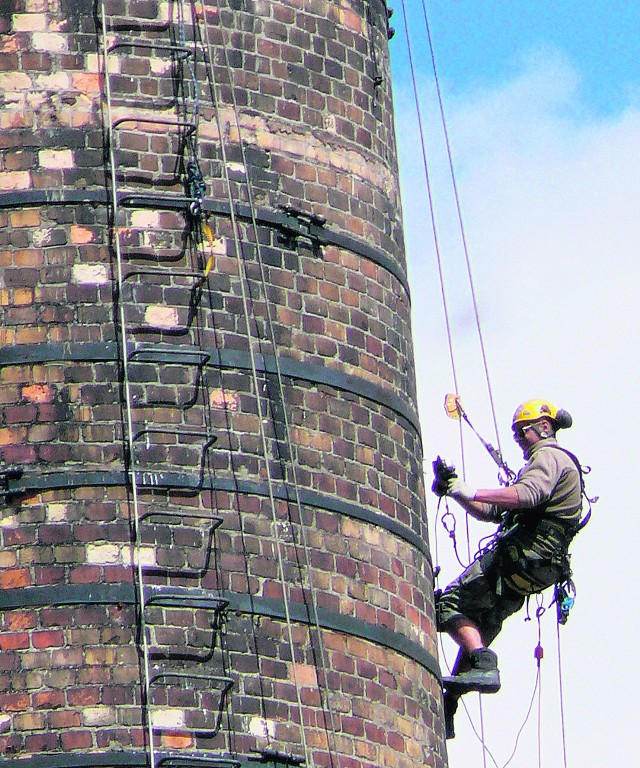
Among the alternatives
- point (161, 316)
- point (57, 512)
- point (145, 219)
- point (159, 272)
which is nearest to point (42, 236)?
point (145, 219)

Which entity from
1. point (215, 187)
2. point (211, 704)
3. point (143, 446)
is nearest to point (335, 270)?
point (215, 187)

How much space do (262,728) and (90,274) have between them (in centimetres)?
297

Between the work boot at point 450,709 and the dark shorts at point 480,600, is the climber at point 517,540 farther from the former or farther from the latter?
the work boot at point 450,709

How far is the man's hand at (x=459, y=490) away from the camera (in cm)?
1769

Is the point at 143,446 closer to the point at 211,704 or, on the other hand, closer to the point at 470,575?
the point at 211,704

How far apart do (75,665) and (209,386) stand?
1.94 meters

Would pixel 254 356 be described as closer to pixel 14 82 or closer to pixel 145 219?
pixel 145 219

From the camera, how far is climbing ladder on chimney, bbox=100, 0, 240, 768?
15055 mm

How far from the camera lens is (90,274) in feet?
52.4

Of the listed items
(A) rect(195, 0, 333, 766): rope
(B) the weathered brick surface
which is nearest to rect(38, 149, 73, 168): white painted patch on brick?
(B) the weathered brick surface

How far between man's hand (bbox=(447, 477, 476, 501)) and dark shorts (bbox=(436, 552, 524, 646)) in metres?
0.65

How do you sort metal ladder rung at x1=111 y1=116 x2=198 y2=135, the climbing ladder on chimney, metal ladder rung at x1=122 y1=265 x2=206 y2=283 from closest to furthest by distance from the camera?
the climbing ladder on chimney → metal ladder rung at x1=122 y1=265 x2=206 y2=283 → metal ladder rung at x1=111 y1=116 x2=198 y2=135

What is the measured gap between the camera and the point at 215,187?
16.4 metres

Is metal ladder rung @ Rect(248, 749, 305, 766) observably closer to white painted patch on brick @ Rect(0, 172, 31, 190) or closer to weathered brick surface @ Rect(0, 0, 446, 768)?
weathered brick surface @ Rect(0, 0, 446, 768)
